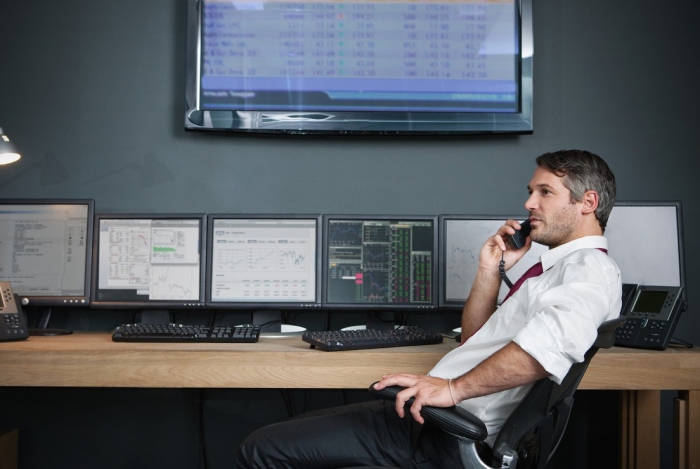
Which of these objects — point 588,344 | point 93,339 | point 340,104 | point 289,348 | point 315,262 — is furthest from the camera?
point 340,104

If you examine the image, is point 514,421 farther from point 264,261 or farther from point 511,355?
point 264,261

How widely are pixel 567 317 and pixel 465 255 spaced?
103 cm

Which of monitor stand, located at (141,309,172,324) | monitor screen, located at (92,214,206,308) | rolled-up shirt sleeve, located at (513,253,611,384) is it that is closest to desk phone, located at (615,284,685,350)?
rolled-up shirt sleeve, located at (513,253,611,384)

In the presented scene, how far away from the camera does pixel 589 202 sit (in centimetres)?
150

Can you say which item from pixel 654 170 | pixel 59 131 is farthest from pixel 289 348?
pixel 654 170

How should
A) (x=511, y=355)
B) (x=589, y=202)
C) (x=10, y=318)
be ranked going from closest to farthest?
(x=511, y=355) < (x=589, y=202) < (x=10, y=318)

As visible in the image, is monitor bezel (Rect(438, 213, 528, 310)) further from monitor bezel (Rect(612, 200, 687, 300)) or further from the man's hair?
the man's hair

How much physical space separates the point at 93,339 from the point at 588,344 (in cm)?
153

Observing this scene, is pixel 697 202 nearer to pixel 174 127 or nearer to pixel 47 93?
pixel 174 127

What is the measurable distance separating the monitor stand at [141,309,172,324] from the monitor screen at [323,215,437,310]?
59 cm

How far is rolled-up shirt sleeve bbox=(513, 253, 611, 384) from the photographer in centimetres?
114

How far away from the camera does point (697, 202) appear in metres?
2.37

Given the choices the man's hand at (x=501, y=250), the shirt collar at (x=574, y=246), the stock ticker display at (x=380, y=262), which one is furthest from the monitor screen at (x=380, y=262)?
the shirt collar at (x=574, y=246)

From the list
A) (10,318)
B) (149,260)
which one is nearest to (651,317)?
(149,260)
